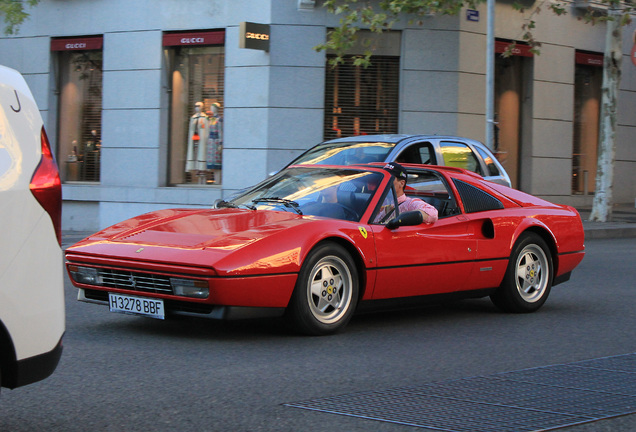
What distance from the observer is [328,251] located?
6.27 m

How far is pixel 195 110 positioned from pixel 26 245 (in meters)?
15.7

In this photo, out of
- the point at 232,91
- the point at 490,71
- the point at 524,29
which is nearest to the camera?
the point at 490,71

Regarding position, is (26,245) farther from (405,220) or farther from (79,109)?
(79,109)

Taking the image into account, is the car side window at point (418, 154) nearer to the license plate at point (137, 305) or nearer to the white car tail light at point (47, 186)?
the license plate at point (137, 305)

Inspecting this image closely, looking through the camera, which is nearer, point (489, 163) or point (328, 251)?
point (328, 251)

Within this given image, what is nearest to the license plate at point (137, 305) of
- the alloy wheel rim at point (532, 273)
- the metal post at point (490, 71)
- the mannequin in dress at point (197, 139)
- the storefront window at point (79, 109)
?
the alloy wheel rim at point (532, 273)

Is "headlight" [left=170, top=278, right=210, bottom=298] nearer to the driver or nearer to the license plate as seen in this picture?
Result: the license plate

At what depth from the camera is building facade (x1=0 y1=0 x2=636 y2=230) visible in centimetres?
1769

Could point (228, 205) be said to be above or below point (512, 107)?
below

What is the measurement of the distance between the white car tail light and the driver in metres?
3.96

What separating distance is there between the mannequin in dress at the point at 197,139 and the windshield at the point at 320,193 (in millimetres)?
11348

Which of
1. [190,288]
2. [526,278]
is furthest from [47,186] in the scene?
[526,278]

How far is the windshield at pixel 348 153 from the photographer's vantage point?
11080mm

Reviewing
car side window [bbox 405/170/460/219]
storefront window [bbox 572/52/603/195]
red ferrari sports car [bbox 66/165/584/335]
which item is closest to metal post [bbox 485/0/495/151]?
storefront window [bbox 572/52/603/195]
